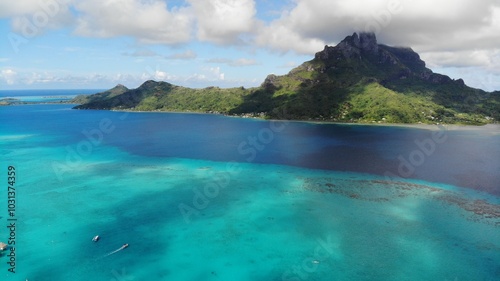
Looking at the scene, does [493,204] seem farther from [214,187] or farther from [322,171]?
[214,187]

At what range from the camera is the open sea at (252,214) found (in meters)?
44.9

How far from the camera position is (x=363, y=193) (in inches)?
2926

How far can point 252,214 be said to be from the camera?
6294 centimetres

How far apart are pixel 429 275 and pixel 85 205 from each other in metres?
63.2

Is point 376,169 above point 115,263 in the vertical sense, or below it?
above

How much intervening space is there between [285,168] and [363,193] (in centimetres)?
2772

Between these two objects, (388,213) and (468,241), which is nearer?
(468,241)

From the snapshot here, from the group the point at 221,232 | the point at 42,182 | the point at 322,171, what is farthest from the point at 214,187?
the point at 42,182

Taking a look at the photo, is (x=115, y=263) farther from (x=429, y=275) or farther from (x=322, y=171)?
(x=322, y=171)

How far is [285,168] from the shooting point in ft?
318

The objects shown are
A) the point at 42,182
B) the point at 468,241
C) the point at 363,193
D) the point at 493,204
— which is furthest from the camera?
the point at 42,182

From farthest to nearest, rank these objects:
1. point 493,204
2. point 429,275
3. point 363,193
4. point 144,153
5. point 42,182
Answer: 1. point 144,153
2. point 42,182
3. point 363,193
4. point 493,204
5. point 429,275

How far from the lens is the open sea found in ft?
147

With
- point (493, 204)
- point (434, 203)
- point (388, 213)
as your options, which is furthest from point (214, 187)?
point (493, 204)
